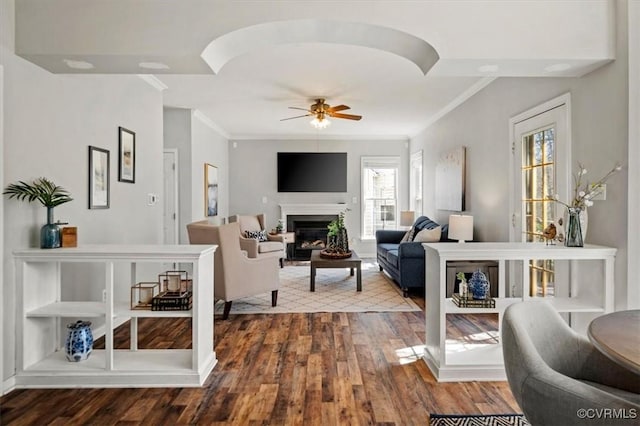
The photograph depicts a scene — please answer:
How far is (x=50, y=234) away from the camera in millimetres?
2549

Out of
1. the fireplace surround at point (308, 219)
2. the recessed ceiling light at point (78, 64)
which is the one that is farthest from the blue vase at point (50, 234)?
the fireplace surround at point (308, 219)

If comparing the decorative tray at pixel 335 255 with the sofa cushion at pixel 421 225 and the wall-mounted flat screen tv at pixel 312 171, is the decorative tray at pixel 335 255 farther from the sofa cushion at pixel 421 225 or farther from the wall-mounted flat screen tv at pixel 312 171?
the wall-mounted flat screen tv at pixel 312 171

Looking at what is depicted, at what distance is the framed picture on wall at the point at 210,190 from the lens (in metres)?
6.45

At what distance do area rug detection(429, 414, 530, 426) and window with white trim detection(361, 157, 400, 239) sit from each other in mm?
6141

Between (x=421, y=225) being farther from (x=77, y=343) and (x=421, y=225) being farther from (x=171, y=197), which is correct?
(x=77, y=343)

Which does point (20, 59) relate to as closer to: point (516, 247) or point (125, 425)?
point (125, 425)

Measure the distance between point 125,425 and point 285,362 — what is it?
1.13 meters

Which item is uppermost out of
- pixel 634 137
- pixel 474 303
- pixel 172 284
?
pixel 634 137

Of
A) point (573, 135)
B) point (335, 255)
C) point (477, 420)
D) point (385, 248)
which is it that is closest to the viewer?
point (477, 420)

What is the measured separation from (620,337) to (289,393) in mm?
1794

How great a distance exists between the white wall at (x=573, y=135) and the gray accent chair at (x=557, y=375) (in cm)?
116

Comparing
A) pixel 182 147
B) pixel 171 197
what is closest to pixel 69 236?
pixel 171 197

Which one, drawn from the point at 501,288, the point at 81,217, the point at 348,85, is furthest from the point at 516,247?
the point at 81,217

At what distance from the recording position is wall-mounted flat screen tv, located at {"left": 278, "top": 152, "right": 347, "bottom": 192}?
318 inches
